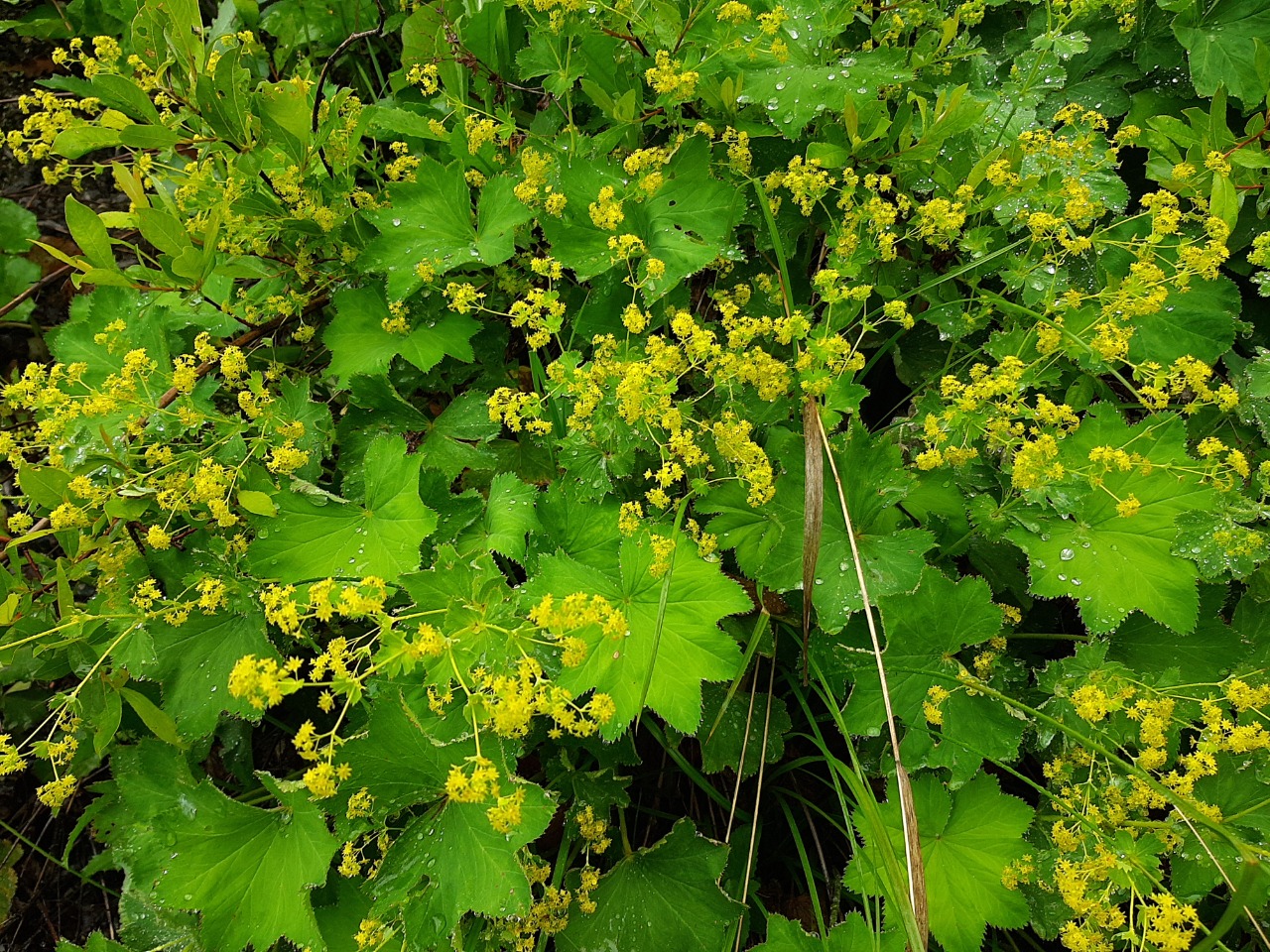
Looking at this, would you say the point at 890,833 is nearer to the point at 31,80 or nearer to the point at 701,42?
the point at 701,42

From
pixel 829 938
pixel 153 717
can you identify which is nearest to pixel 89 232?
pixel 153 717

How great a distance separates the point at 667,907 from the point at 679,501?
991 millimetres

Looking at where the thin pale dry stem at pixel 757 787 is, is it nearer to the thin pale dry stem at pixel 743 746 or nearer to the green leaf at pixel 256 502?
the thin pale dry stem at pixel 743 746

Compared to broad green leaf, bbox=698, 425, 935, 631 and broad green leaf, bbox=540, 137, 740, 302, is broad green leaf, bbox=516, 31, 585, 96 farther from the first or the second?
broad green leaf, bbox=698, 425, 935, 631

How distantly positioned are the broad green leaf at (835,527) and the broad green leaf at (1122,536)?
287mm

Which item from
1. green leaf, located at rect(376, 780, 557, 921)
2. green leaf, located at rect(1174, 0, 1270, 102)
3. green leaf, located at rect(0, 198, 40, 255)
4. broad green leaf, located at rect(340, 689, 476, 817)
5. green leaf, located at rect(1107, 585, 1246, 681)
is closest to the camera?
green leaf, located at rect(376, 780, 557, 921)

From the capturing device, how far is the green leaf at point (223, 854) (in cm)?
179

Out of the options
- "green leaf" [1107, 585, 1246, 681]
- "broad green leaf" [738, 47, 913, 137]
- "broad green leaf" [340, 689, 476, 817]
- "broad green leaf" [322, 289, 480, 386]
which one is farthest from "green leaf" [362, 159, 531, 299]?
"green leaf" [1107, 585, 1246, 681]

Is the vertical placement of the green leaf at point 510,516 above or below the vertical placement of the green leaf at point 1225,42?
below

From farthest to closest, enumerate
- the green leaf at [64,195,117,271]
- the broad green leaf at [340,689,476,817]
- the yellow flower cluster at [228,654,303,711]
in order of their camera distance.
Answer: the green leaf at [64,195,117,271] → the broad green leaf at [340,689,476,817] → the yellow flower cluster at [228,654,303,711]

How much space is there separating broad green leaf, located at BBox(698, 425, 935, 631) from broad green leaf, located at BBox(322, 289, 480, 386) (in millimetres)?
826

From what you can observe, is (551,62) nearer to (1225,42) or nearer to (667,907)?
(1225,42)

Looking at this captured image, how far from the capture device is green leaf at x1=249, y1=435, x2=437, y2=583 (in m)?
1.88

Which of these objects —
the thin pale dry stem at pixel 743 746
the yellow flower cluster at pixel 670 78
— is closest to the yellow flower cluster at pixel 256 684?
the thin pale dry stem at pixel 743 746
